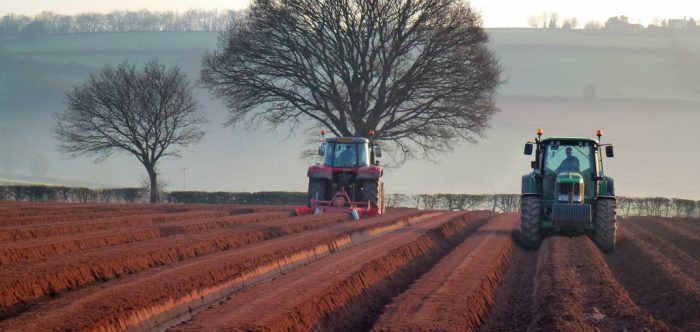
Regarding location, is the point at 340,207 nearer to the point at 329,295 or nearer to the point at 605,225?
the point at 605,225

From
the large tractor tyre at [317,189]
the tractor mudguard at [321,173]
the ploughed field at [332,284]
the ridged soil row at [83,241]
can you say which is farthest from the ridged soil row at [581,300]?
the large tractor tyre at [317,189]

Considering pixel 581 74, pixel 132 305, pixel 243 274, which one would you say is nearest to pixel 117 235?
pixel 243 274

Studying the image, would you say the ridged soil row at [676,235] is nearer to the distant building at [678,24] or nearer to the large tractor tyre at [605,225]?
the large tractor tyre at [605,225]

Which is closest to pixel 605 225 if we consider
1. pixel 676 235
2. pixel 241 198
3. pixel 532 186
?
pixel 532 186

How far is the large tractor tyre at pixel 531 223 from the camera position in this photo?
704 inches

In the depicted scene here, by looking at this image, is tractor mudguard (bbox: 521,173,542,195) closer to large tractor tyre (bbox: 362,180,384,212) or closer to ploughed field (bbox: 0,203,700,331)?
ploughed field (bbox: 0,203,700,331)

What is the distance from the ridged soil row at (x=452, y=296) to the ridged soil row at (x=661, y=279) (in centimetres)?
194

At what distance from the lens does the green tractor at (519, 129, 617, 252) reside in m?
17.5

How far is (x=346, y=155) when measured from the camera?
88.6ft

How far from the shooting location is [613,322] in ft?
29.4

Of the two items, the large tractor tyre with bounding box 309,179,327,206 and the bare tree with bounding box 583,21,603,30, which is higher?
the bare tree with bounding box 583,21,603,30

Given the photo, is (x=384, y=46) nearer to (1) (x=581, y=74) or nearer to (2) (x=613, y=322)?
(2) (x=613, y=322)

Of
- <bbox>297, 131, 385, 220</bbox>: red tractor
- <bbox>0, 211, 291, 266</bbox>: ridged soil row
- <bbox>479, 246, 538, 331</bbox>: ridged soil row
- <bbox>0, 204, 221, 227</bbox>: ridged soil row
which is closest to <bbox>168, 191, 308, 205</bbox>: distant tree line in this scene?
<bbox>0, 204, 221, 227</bbox>: ridged soil row

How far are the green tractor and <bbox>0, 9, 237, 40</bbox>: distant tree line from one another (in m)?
89.1
